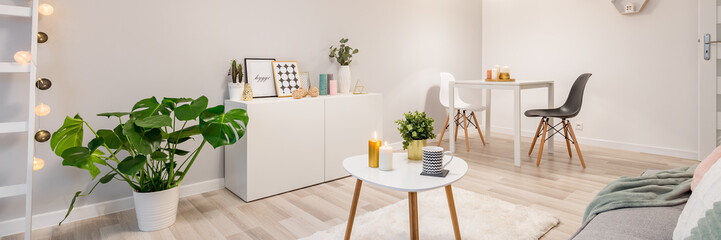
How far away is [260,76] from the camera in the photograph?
9.62 ft

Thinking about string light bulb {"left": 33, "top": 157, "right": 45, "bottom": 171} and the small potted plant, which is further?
string light bulb {"left": 33, "top": 157, "right": 45, "bottom": 171}

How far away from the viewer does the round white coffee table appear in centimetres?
150

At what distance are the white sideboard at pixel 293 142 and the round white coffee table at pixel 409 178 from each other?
913 mm

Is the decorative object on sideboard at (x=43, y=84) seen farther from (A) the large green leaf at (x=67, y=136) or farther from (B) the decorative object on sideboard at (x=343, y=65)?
(B) the decorative object on sideboard at (x=343, y=65)

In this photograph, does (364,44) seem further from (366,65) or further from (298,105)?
(298,105)

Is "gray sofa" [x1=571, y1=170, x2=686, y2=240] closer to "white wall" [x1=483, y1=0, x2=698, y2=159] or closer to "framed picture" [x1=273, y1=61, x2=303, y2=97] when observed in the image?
"framed picture" [x1=273, y1=61, x2=303, y2=97]

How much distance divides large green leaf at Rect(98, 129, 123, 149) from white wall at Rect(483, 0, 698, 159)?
4.17 meters

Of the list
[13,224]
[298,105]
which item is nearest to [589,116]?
[298,105]

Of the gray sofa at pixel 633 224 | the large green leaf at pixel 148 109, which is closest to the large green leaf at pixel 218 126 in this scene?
the large green leaf at pixel 148 109

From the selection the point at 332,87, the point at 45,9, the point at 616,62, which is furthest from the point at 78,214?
the point at 616,62

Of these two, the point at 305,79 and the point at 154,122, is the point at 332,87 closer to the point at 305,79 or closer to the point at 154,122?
the point at 305,79

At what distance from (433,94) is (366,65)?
109 cm

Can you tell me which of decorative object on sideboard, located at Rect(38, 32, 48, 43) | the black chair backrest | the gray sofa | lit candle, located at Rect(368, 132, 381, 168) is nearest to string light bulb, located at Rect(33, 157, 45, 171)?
decorative object on sideboard, located at Rect(38, 32, 48, 43)

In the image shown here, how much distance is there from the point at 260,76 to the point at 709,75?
11.9 ft
